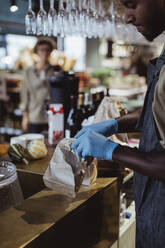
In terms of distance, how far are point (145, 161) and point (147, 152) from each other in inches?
1.8

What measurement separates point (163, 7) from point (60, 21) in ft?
3.92

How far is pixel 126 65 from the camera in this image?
32.7 ft

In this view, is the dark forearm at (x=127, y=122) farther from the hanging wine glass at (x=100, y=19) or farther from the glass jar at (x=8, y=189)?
the hanging wine glass at (x=100, y=19)

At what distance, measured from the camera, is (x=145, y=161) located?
46.6 inches

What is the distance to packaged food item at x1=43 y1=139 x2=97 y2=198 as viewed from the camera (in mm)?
1391

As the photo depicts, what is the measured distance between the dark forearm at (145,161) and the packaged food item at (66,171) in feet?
0.84

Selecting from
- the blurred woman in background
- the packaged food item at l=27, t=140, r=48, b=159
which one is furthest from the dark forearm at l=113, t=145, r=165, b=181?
the blurred woman in background

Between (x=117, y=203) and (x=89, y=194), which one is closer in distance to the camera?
(x=89, y=194)

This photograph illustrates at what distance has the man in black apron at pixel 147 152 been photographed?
1184 mm

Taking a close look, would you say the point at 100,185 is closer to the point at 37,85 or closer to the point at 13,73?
the point at 37,85

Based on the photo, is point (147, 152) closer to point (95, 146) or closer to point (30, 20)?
point (95, 146)

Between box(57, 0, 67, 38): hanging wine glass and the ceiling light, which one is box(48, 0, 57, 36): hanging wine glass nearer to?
box(57, 0, 67, 38): hanging wine glass

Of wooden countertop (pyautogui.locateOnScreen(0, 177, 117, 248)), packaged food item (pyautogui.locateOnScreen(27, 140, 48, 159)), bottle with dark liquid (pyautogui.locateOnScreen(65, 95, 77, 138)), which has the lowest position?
wooden countertop (pyautogui.locateOnScreen(0, 177, 117, 248))

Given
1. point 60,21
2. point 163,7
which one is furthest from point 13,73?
point 163,7
